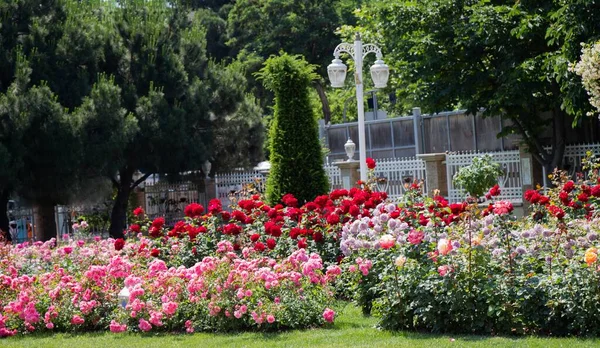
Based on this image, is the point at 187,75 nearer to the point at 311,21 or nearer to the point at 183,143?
the point at 183,143

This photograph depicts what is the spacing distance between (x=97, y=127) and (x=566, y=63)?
12.2 meters

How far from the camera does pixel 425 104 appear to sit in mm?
22328

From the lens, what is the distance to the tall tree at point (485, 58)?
798 inches

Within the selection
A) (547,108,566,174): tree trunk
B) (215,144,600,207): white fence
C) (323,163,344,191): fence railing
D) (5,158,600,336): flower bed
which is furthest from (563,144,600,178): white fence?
(5,158,600,336): flower bed

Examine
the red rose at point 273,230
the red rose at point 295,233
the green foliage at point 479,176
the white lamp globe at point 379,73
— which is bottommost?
the red rose at point 295,233

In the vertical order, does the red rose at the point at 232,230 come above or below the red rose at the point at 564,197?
below

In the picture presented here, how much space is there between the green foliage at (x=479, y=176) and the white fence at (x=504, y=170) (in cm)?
91

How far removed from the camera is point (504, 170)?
72.0ft

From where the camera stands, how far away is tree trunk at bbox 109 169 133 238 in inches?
1099

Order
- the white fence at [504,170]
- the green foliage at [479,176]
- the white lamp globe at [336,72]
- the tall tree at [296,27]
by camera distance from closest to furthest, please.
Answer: the white lamp globe at [336,72] < the green foliage at [479,176] < the white fence at [504,170] < the tall tree at [296,27]

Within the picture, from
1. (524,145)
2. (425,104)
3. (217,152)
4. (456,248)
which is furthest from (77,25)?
(456,248)

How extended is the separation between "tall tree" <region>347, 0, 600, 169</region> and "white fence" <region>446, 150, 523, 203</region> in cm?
60

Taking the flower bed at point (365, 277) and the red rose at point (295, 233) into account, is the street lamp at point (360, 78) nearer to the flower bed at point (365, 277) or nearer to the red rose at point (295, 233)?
the flower bed at point (365, 277)

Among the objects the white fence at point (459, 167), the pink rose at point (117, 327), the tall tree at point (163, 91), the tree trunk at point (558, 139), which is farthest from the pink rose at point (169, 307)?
the tall tree at point (163, 91)
